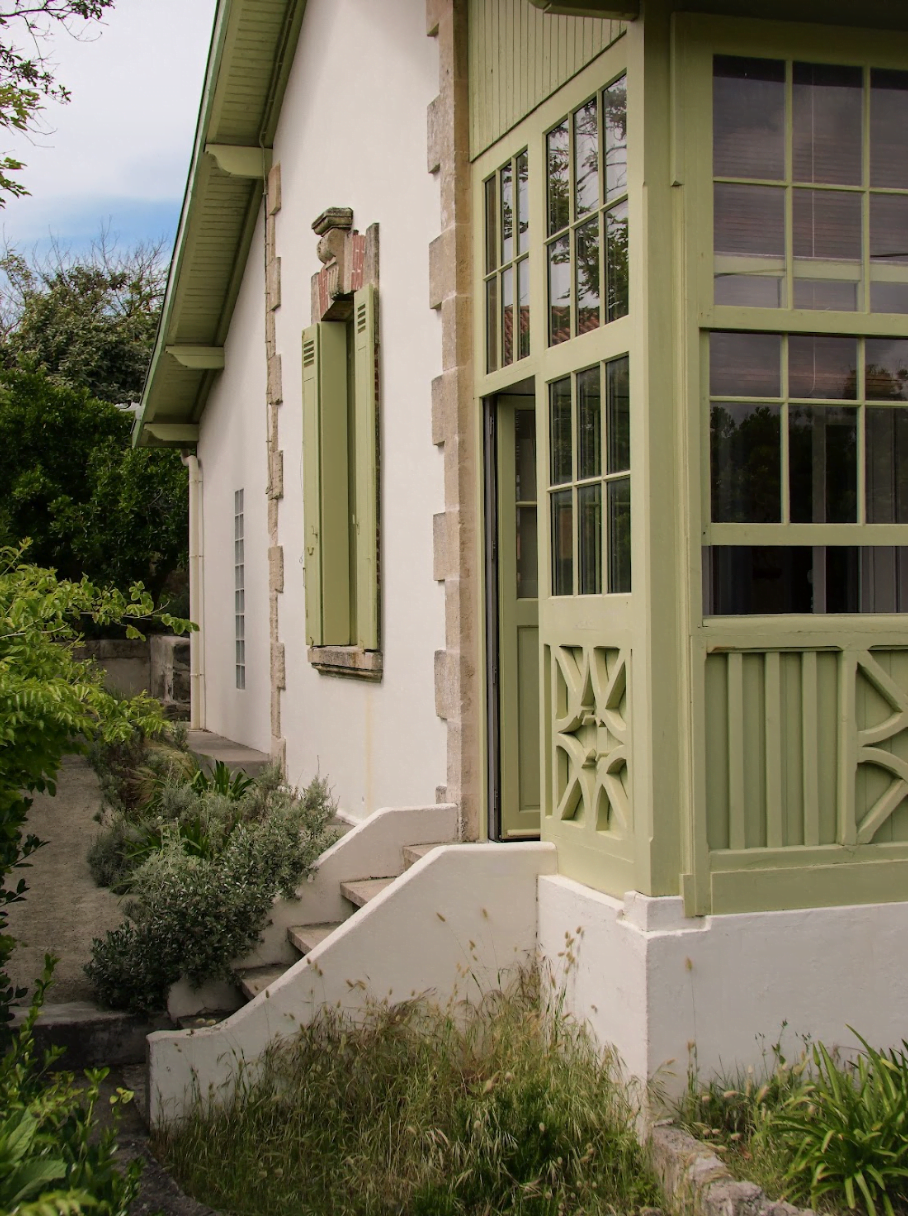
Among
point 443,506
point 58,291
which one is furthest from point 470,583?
point 58,291

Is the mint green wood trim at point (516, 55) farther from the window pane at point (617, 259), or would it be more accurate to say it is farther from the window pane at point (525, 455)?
the window pane at point (525, 455)

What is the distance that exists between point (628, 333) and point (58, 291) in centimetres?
2525

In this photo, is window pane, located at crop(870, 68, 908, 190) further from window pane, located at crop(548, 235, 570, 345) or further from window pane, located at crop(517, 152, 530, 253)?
window pane, located at crop(517, 152, 530, 253)

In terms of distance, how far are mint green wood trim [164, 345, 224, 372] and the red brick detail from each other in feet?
13.9

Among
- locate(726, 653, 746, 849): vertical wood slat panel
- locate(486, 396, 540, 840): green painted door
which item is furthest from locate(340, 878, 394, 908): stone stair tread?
locate(726, 653, 746, 849): vertical wood slat panel

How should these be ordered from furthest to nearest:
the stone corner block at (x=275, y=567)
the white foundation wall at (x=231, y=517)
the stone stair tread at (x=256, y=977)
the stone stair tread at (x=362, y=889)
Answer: the white foundation wall at (x=231, y=517)
the stone corner block at (x=275, y=567)
the stone stair tread at (x=362, y=889)
the stone stair tread at (x=256, y=977)

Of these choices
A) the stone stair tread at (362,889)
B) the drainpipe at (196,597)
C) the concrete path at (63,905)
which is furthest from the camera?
the drainpipe at (196,597)

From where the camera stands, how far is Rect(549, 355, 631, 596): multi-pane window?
480cm

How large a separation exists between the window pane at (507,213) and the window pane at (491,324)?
6.2 inches

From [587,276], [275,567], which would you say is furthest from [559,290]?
[275,567]

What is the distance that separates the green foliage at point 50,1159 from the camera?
10.2ft

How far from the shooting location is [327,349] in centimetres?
810

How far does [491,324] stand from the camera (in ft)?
19.9

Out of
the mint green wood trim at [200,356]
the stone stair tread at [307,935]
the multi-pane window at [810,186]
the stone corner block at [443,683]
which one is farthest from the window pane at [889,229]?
the mint green wood trim at [200,356]
